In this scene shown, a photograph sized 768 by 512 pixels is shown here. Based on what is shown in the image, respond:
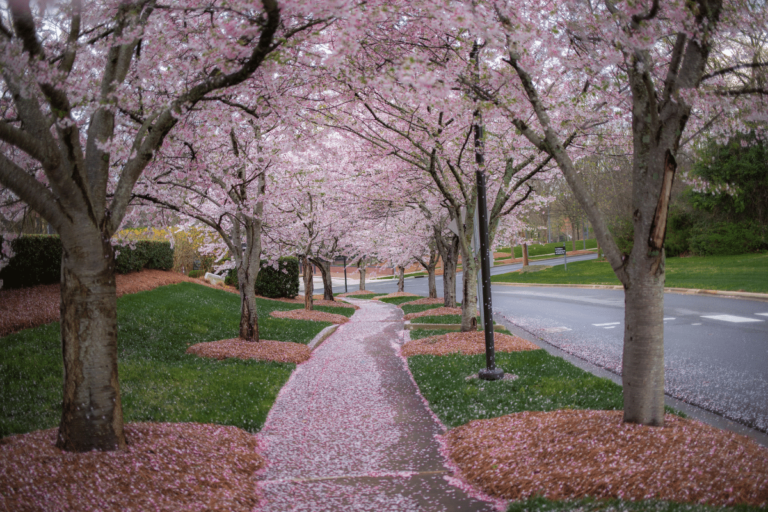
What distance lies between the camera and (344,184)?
17.2 m

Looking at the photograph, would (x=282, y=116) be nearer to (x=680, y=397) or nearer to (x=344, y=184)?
(x=680, y=397)

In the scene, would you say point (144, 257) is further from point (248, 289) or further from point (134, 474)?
point (134, 474)

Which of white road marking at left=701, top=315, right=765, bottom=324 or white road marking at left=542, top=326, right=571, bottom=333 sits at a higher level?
white road marking at left=701, top=315, right=765, bottom=324

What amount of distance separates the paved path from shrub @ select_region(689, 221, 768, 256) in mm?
34653

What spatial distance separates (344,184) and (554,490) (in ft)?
47.0

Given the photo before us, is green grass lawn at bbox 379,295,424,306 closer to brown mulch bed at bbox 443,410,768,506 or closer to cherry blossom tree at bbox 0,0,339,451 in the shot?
A: brown mulch bed at bbox 443,410,768,506

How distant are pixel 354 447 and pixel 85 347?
2917 mm

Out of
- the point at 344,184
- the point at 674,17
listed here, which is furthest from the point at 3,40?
the point at 344,184

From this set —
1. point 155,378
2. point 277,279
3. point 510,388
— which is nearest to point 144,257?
point 277,279

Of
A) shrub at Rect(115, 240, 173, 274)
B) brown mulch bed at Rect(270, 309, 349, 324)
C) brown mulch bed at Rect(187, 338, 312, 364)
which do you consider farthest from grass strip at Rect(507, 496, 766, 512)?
shrub at Rect(115, 240, 173, 274)

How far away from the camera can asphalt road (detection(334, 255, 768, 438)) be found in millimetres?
6812

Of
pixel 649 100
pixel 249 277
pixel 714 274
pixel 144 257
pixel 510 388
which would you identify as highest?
pixel 649 100

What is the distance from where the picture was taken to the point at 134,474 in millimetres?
4000

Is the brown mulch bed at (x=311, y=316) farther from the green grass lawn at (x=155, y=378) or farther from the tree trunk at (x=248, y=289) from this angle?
the tree trunk at (x=248, y=289)
